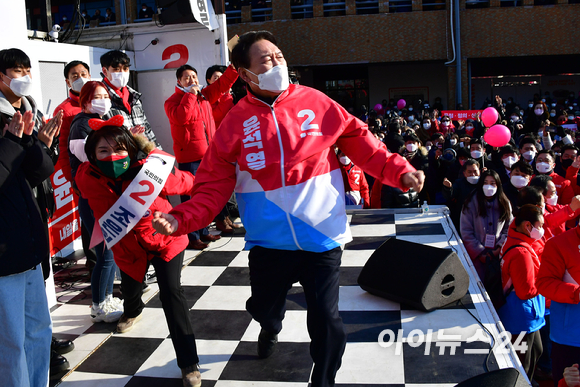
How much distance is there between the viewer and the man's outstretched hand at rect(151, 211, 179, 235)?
1.86 meters

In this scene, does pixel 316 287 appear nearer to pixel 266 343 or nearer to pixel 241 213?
pixel 241 213

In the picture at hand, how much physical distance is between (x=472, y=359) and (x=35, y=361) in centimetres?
203

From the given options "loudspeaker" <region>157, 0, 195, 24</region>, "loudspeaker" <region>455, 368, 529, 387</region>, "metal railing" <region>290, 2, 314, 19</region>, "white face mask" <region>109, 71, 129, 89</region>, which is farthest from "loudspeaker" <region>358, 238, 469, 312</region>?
"metal railing" <region>290, 2, 314, 19</region>

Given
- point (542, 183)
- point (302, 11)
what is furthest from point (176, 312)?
point (302, 11)

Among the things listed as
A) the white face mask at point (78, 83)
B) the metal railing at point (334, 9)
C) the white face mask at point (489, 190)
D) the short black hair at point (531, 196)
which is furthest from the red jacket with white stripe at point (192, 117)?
the metal railing at point (334, 9)

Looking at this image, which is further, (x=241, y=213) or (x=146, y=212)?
(x=146, y=212)

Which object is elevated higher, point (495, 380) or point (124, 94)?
point (124, 94)

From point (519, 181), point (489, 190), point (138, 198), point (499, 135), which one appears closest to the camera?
point (138, 198)

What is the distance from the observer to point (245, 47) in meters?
2.20

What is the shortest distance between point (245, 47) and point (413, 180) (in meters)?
0.90

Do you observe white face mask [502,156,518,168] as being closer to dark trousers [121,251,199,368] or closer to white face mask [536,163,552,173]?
white face mask [536,163,552,173]

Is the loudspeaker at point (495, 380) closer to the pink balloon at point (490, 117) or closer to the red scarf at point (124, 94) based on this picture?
the red scarf at point (124, 94)

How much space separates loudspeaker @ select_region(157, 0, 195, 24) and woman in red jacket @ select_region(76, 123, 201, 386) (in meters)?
3.41

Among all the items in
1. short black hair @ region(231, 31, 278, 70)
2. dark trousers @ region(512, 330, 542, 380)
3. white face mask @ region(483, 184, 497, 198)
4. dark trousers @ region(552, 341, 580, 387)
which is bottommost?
dark trousers @ region(512, 330, 542, 380)
